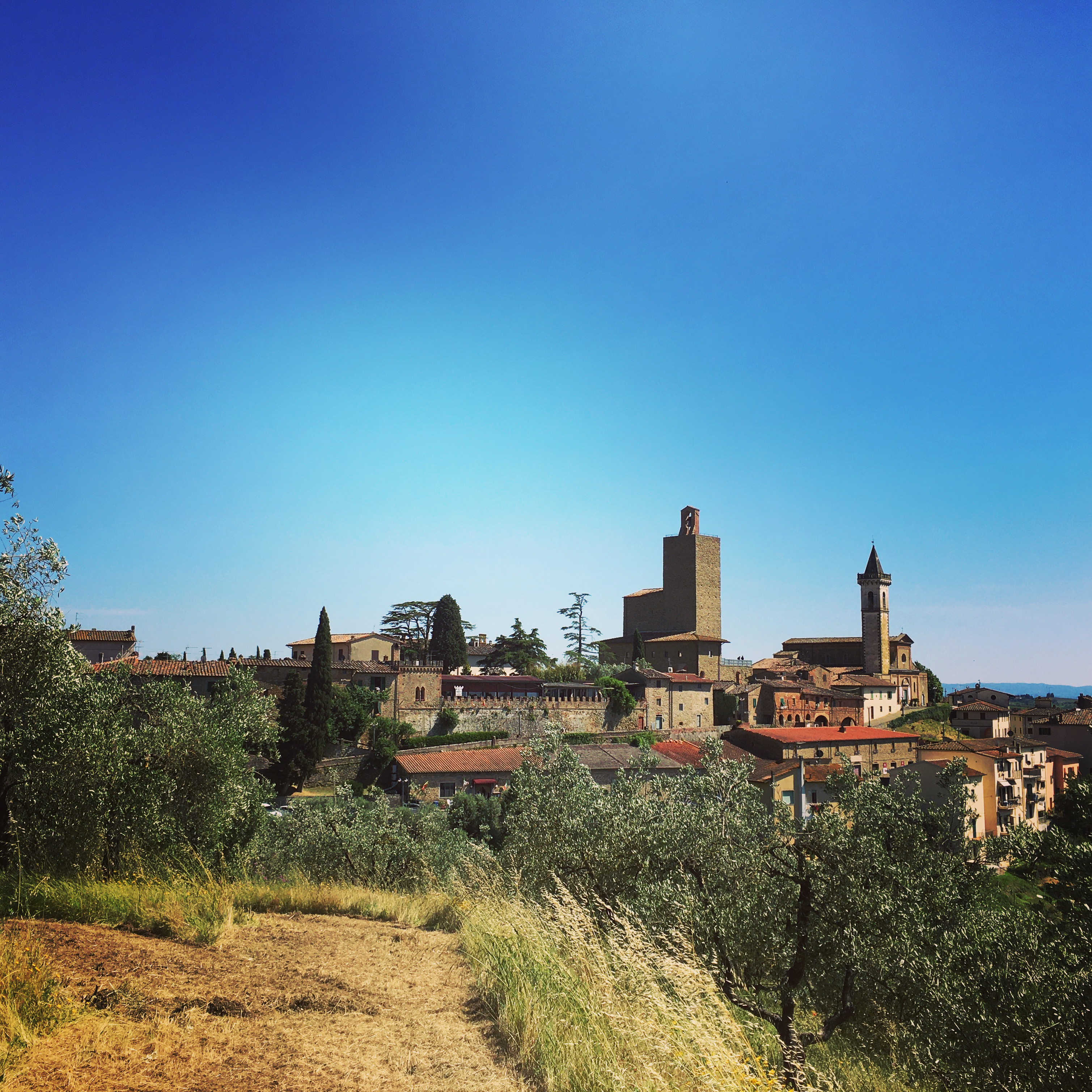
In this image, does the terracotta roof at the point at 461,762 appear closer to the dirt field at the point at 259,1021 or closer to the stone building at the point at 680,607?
the dirt field at the point at 259,1021

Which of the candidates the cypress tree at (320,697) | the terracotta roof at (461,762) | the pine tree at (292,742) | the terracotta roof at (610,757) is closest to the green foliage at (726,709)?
the terracotta roof at (610,757)

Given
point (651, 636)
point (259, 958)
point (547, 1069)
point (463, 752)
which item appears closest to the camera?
point (547, 1069)

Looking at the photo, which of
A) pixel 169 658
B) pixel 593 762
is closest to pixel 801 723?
pixel 593 762

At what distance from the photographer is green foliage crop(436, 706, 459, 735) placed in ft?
159

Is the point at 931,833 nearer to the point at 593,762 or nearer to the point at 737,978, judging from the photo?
the point at 737,978

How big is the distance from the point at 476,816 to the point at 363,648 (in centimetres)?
2796

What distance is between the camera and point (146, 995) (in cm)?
536

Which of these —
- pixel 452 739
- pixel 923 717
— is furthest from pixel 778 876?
pixel 923 717

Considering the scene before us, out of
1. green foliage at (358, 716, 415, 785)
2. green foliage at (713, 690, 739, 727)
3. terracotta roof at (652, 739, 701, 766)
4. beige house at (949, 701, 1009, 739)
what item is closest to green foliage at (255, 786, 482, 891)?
green foliage at (358, 716, 415, 785)

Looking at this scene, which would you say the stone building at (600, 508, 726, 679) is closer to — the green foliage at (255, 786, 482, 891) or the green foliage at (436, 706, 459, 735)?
the green foliage at (436, 706, 459, 735)

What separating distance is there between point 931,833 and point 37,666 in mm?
13420

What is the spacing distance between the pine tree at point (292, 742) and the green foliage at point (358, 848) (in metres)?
19.4

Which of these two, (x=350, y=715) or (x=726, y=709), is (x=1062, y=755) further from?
(x=350, y=715)

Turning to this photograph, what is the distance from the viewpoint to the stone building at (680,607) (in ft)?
252
